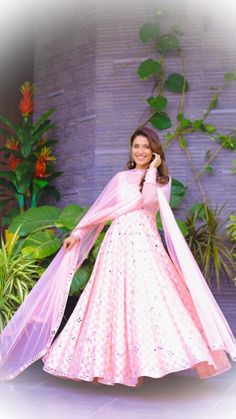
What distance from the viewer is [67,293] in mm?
2916

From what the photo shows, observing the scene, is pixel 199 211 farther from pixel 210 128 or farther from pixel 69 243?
pixel 69 243

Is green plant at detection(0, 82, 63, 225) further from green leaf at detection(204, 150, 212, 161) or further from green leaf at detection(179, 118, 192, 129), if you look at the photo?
green leaf at detection(204, 150, 212, 161)

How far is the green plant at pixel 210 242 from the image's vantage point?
402cm

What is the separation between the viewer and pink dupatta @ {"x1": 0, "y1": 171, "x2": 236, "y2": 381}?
2672 mm

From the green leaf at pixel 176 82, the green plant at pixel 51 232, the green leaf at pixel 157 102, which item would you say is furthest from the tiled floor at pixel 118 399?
the green leaf at pixel 176 82

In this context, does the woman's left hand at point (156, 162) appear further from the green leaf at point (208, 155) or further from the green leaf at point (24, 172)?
the green leaf at point (24, 172)

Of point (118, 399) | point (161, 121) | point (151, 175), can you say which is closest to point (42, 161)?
point (161, 121)

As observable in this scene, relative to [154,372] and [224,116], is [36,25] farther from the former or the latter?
[154,372]

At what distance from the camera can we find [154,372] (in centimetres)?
A: 249

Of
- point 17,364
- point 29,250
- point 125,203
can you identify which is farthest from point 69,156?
point 17,364

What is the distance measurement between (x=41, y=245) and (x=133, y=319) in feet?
4.33

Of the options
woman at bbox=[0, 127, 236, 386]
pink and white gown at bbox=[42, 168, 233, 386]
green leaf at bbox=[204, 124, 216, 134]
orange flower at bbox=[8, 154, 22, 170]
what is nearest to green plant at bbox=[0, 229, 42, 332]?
woman at bbox=[0, 127, 236, 386]

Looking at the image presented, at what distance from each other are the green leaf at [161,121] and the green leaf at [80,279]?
128 centimetres

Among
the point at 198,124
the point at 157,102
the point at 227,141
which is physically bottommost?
the point at 227,141
